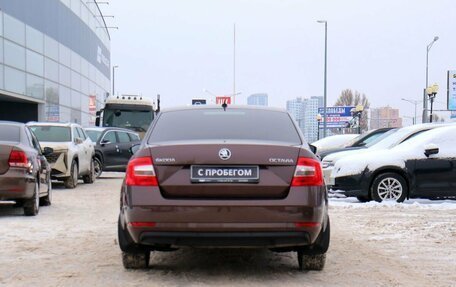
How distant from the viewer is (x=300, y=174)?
5.13m

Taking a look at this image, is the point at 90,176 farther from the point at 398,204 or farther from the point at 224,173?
the point at 224,173

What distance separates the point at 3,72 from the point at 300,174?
28366mm

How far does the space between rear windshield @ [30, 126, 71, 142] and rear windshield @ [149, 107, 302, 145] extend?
932cm

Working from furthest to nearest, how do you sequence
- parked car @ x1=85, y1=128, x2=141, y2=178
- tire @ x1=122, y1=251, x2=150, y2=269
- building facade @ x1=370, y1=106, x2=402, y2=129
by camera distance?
building facade @ x1=370, y1=106, x2=402, y2=129 < parked car @ x1=85, y1=128, x2=141, y2=178 < tire @ x1=122, y1=251, x2=150, y2=269

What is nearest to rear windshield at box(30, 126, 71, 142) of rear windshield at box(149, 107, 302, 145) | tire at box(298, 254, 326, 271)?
A: rear windshield at box(149, 107, 302, 145)

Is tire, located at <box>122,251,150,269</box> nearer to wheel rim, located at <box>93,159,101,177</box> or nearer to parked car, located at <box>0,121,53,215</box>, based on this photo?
parked car, located at <box>0,121,53,215</box>

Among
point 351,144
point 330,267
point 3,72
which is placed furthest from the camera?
point 3,72

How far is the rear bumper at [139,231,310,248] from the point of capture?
501 centimetres

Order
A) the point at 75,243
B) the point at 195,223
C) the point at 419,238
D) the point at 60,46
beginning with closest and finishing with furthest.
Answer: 1. the point at 195,223
2. the point at 75,243
3. the point at 419,238
4. the point at 60,46

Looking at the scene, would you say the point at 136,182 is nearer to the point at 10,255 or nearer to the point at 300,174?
the point at 300,174

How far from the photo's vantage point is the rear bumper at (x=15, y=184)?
28.9ft

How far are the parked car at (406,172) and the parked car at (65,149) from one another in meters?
6.50

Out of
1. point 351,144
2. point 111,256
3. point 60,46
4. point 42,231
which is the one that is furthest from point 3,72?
point 111,256

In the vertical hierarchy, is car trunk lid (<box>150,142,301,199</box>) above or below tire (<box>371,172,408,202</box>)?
above
